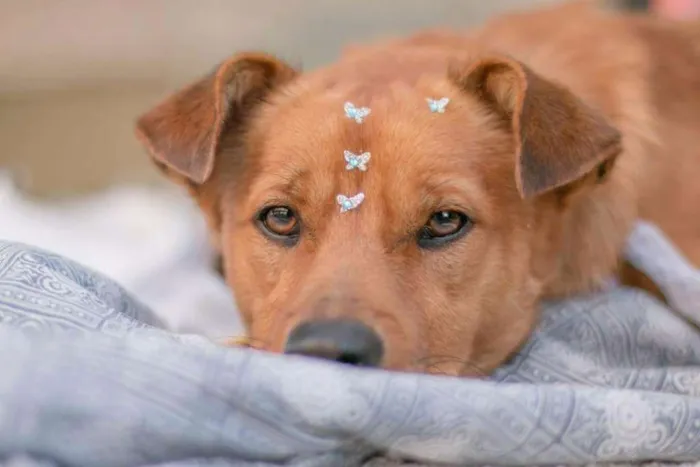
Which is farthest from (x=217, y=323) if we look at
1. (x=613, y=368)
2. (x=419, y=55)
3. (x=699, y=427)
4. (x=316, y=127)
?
(x=699, y=427)

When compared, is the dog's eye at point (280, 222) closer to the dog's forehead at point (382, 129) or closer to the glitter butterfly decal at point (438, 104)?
the dog's forehead at point (382, 129)

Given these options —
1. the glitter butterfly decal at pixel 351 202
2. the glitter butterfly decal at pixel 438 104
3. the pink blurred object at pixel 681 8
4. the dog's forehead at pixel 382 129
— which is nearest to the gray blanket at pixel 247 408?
the glitter butterfly decal at pixel 351 202

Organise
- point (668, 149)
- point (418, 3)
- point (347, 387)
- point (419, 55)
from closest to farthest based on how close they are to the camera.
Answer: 1. point (347, 387)
2. point (419, 55)
3. point (668, 149)
4. point (418, 3)

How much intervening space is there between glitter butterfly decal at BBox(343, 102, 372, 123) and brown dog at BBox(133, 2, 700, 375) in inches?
0.4

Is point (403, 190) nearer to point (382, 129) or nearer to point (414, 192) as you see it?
point (414, 192)

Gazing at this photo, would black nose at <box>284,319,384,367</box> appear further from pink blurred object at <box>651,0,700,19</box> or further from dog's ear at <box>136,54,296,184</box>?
pink blurred object at <box>651,0,700,19</box>

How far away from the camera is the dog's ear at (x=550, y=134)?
1.65m

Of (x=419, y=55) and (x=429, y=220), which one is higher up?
(x=419, y=55)

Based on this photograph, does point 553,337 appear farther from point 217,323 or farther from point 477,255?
point 217,323

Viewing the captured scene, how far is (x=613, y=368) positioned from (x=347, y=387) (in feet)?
2.27

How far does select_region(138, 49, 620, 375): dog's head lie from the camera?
1.58 metres

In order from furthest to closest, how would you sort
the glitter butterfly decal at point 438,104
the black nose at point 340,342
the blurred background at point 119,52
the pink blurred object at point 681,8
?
the blurred background at point 119,52
the pink blurred object at point 681,8
the glitter butterfly decal at point 438,104
the black nose at point 340,342

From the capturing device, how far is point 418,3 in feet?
13.9

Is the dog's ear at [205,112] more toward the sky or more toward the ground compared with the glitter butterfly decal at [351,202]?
more toward the sky
